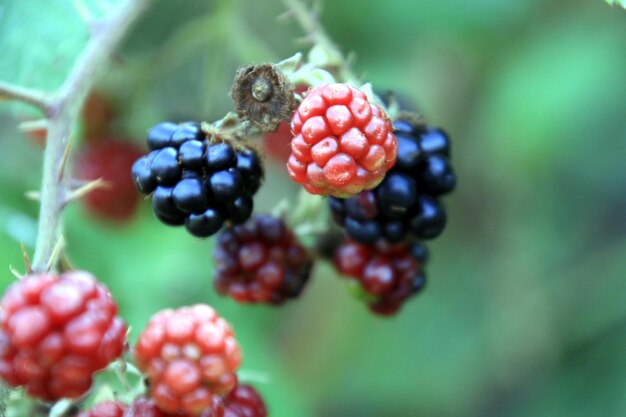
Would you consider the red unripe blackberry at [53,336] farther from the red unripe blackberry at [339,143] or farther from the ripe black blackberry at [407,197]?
the ripe black blackberry at [407,197]

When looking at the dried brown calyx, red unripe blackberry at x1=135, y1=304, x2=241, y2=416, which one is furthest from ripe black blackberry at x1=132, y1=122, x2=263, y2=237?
red unripe blackberry at x1=135, y1=304, x2=241, y2=416

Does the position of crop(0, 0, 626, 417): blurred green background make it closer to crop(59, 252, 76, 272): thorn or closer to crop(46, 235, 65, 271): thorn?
crop(59, 252, 76, 272): thorn

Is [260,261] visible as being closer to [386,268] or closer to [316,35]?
[386,268]

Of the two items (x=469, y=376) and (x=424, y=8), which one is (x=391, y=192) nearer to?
(x=424, y=8)

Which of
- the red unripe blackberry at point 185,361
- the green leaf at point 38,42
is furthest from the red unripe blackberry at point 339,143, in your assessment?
the green leaf at point 38,42

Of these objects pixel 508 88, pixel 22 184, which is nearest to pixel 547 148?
pixel 508 88

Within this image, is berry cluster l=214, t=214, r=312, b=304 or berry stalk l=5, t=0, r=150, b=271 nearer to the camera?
berry stalk l=5, t=0, r=150, b=271
